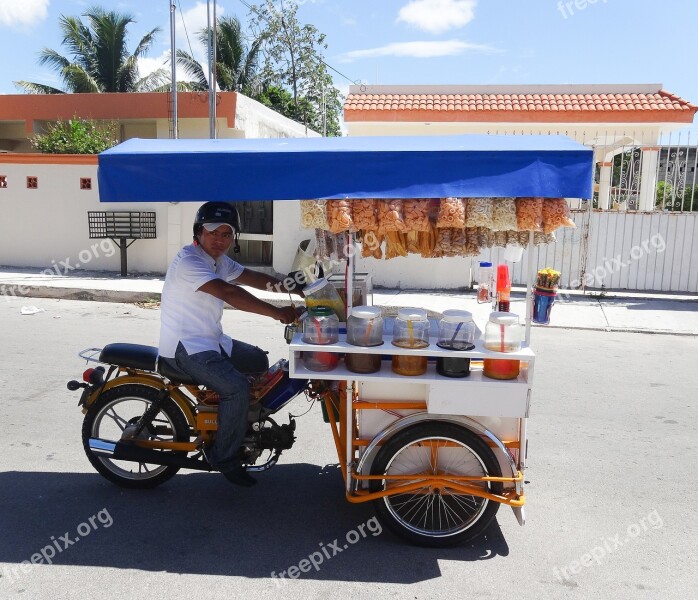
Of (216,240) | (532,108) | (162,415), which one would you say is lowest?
(162,415)

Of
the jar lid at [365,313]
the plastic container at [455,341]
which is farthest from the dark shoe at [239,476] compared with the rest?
the plastic container at [455,341]

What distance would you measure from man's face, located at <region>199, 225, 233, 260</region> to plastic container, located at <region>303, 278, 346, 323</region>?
507 millimetres

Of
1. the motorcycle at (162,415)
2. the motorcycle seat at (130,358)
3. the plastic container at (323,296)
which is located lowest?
the motorcycle at (162,415)

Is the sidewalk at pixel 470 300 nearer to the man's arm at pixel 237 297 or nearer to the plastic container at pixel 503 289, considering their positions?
the plastic container at pixel 503 289

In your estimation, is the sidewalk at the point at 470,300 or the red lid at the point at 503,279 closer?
the red lid at the point at 503,279

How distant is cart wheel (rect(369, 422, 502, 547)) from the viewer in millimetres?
3230

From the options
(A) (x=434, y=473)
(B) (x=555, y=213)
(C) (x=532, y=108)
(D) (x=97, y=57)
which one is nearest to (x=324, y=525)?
(A) (x=434, y=473)

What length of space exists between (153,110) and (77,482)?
50.2 feet

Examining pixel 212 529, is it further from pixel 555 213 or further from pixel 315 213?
pixel 555 213

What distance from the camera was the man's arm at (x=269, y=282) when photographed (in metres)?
3.67

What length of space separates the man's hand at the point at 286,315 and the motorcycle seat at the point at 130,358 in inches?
30.8

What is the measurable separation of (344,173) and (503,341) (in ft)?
3.73

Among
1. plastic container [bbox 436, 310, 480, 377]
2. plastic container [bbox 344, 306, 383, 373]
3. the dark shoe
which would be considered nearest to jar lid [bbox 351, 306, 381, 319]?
plastic container [bbox 344, 306, 383, 373]

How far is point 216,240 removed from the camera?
3.53 metres
